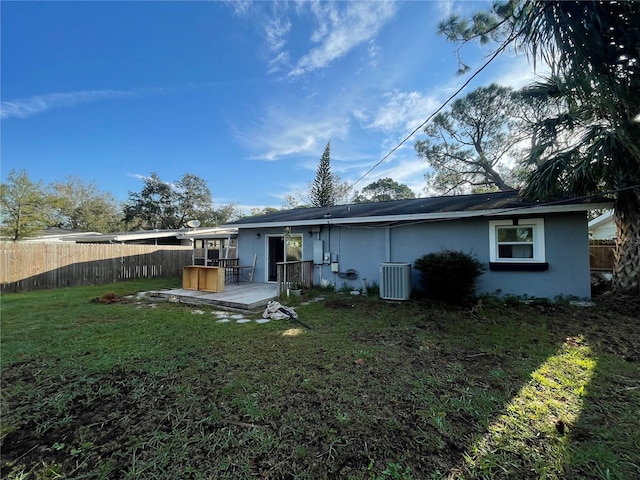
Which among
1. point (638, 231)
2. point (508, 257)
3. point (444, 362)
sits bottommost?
point (444, 362)

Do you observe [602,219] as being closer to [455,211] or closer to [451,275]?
[455,211]

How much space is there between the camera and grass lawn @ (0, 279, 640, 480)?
178 cm

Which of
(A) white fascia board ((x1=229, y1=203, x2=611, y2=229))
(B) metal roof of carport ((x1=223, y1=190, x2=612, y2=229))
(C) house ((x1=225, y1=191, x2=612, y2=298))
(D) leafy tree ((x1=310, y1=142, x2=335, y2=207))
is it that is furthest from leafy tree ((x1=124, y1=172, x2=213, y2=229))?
(A) white fascia board ((x1=229, y1=203, x2=611, y2=229))

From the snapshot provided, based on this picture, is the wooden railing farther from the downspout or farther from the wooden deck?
the downspout

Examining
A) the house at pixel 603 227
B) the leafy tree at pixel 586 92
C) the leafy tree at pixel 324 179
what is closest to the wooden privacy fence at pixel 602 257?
the house at pixel 603 227

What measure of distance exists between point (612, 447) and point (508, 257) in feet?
18.5

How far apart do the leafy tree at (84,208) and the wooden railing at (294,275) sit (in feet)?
92.6

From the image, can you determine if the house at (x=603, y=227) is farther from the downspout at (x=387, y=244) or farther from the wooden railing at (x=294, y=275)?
the wooden railing at (x=294, y=275)

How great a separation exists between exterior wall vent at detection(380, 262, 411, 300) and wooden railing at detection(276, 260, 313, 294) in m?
2.64

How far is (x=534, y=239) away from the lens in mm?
6406

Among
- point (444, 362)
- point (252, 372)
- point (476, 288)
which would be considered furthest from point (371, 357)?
point (476, 288)

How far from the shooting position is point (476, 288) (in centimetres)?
686

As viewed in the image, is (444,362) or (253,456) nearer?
(253,456)

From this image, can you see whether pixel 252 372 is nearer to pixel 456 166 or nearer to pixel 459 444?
pixel 459 444
